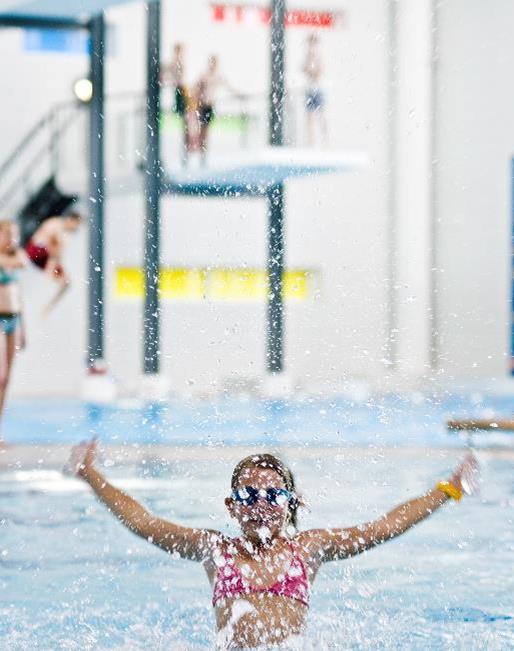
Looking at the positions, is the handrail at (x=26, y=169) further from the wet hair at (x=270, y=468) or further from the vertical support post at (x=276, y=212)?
the wet hair at (x=270, y=468)

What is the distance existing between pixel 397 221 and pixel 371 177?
0.85 metres

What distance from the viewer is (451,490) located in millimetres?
3189

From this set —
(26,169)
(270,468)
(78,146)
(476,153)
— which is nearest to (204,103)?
(78,146)

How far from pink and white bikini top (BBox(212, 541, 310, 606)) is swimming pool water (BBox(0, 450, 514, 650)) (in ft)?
1.08

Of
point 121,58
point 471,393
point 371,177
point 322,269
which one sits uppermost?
point 121,58

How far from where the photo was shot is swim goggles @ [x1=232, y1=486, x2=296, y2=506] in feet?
9.57

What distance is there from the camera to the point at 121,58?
55.9 ft

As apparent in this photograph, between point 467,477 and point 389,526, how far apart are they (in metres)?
0.23

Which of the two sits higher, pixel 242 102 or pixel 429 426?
pixel 242 102

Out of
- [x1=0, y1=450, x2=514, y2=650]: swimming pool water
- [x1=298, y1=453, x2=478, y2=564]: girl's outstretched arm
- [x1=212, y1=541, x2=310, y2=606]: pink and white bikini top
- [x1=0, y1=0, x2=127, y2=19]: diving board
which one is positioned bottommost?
[x1=0, y1=450, x2=514, y2=650]: swimming pool water

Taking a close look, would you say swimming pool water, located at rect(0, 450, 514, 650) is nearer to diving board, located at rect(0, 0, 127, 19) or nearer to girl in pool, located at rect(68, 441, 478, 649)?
girl in pool, located at rect(68, 441, 478, 649)

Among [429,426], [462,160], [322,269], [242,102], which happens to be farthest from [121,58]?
[429,426]

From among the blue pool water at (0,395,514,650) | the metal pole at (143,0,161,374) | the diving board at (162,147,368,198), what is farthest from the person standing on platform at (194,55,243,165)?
the blue pool water at (0,395,514,650)

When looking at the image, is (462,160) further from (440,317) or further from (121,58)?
(121,58)
